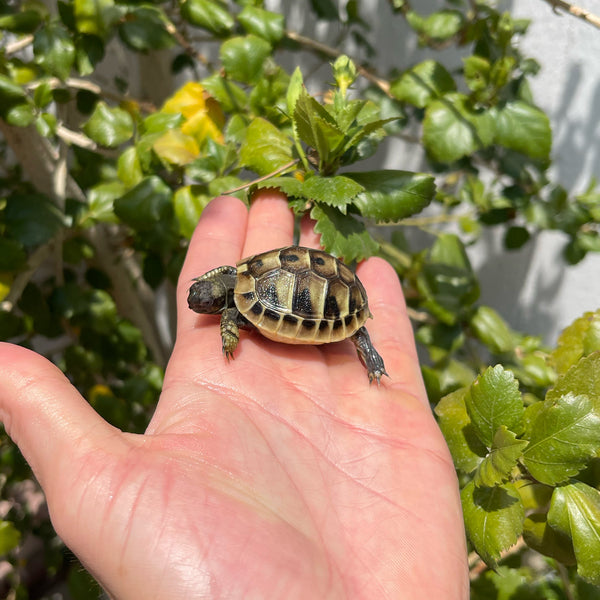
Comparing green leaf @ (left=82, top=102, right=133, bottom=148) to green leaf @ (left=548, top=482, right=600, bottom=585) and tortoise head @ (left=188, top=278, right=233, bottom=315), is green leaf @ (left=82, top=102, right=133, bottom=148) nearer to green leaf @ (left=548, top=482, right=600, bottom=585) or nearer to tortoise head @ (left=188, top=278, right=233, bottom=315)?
tortoise head @ (left=188, top=278, right=233, bottom=315)

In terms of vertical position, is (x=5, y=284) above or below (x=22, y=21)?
below

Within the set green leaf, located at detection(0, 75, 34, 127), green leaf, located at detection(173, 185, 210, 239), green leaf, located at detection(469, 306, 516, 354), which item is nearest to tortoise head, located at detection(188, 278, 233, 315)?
green leaf, located at detection(173, 185, 210, 239)

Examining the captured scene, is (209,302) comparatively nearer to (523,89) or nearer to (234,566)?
(234,566)

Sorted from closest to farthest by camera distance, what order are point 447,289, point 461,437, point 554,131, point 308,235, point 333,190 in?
point 461,437 → point 333,190 → point 308,235 → point 447,289 → point 554,131

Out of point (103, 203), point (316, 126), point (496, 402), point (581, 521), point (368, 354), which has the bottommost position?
point (368, 354)

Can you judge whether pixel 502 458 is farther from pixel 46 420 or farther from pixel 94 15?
pixel 94 15

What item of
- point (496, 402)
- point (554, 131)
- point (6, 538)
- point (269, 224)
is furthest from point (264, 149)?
point (554, 131)

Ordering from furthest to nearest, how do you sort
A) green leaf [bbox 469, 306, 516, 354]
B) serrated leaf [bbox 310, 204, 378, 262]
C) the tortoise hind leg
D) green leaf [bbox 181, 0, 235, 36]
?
green leaf [bbox 469, 306, 516, 354], green leaf [bbox 181, 0, 235, 36], the tortoise hind leg, serrated leaf [bbox 310, 204, 378, 262]
